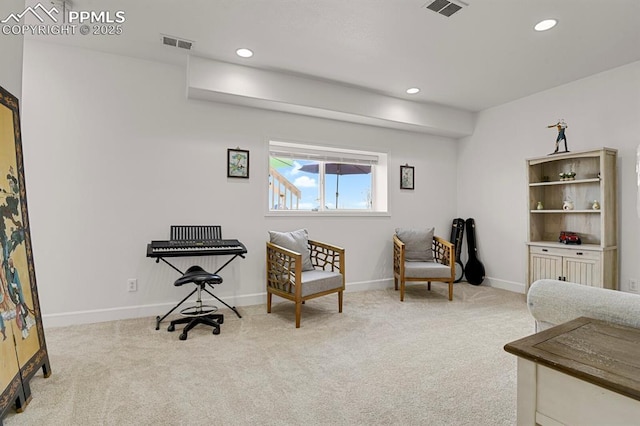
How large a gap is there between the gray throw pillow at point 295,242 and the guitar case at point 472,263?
104 inches

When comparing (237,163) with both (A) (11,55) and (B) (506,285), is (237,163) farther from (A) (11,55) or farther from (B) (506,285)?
(B) (506,285)

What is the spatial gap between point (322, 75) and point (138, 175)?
224 cm

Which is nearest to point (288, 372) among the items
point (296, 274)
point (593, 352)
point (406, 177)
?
point (296, 274)

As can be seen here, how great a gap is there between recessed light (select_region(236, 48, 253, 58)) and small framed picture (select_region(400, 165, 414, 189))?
2.66m

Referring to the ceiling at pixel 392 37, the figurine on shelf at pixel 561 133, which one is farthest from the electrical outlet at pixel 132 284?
the figurine on shelf at pixel 561 133

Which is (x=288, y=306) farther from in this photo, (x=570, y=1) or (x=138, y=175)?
(x=570, y=1)

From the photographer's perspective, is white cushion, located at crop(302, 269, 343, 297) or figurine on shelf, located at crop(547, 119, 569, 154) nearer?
white cushion, located at crop(302, 269, 343, 297)

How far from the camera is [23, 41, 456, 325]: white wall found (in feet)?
10.2

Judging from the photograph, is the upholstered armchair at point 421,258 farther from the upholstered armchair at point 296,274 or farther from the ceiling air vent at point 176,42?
the ceiling air vent at point 176,42

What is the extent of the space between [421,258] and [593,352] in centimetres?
358

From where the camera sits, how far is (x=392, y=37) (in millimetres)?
2986

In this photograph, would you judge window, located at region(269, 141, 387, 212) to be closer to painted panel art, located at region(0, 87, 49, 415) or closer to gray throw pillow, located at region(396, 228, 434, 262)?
gray throw pillow, located at region(396, 228, 434, 262)

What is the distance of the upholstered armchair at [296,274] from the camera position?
3.22 metres

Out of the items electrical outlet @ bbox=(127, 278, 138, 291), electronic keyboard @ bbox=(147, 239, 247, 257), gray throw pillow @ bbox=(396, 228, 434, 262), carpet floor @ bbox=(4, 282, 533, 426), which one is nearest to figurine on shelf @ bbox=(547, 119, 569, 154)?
gray throw pillow @ bbox=(396, 228, 434, 262)
